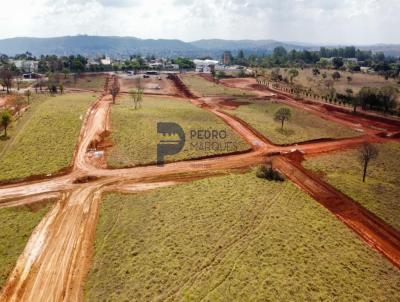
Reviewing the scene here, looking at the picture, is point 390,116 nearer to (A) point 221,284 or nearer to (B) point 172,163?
(B) point 172,163

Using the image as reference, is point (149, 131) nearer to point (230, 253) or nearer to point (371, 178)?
point (230, 253)

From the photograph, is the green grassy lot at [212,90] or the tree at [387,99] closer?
the tree at [387,99]

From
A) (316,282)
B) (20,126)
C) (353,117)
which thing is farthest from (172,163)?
(353,117)

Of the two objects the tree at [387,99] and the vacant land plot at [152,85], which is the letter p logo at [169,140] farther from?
the tree at [387,99]

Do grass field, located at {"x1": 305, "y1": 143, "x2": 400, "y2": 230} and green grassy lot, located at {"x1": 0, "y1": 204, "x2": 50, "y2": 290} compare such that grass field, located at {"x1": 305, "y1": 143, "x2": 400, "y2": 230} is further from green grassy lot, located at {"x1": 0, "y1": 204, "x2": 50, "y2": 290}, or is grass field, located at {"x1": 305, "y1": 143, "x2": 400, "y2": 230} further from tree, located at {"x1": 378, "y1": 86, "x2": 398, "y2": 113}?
green grassy lot, located at {"x1": 0, "y1": 204, "x2": 50, "y2": 290}

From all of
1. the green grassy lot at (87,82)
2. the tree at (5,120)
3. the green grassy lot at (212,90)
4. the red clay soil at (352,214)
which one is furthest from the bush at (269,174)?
the green grassy lot at (87,82)

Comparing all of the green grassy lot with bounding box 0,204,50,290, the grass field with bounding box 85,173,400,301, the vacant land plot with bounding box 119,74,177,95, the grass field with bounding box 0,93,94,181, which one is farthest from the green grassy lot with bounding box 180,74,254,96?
the green grassy lot with bounding box 0,204,50,290
